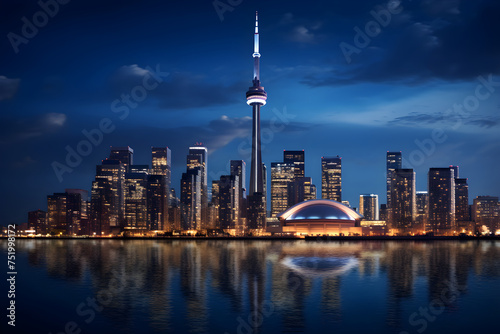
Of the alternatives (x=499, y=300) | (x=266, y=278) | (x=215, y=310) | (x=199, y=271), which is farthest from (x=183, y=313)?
(x=199, y=271)

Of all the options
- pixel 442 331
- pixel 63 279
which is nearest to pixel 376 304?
pixel 442 331

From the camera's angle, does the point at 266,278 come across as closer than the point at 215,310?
No

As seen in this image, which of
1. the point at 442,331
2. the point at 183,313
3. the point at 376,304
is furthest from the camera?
the point at 376,304

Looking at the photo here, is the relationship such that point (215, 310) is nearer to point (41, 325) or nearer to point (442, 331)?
point (41, 325)

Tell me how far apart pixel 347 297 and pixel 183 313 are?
51.0 feet

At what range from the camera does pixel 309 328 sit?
3141 cm

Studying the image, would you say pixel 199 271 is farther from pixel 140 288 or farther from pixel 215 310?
pixel 215 310

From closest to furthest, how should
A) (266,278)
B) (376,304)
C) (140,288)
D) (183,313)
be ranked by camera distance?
(183,313) → (376,304) → (140,288) → (266,278)

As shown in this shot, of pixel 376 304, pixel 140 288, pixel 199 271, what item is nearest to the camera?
pixel 376 304

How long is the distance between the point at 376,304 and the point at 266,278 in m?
19.0

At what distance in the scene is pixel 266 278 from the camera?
5828 centimetres

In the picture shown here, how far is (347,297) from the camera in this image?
44375 millimetres

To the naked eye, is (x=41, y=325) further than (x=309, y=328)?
Yes

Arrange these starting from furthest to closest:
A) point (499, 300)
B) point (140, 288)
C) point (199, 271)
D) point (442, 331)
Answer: point (199, 271), point (140, 288), point (499, 300), point (442, 331)
